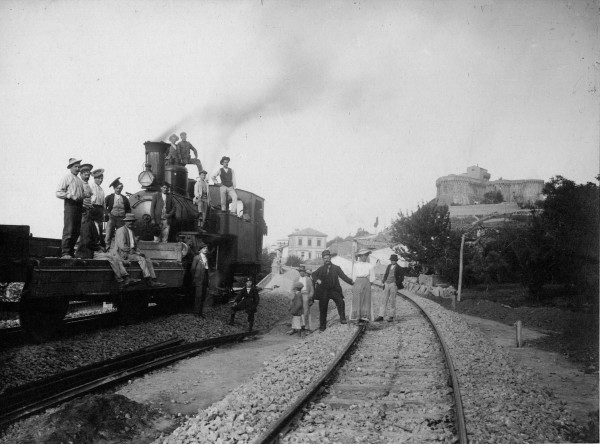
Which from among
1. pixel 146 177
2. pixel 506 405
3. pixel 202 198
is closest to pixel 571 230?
pixel 202 198

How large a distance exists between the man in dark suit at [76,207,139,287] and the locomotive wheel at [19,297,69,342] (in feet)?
3.10

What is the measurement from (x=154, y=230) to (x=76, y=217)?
132 inches

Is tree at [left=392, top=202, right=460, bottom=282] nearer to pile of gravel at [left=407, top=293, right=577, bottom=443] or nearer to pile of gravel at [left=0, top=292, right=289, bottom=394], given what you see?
pile of gravel at [left=0, top=292, right=289, bottom=394]

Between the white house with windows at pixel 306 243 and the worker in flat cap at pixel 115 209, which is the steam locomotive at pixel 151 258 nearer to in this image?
the worker in flat cap at pixel 115 209

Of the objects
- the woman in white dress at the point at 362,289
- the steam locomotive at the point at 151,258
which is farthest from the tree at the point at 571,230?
the steam locomotive at the point at 151,258

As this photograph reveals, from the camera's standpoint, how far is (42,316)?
7.46m

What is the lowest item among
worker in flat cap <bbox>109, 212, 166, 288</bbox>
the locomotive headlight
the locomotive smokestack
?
worker in flat cap <bbox>109, 212, 166, 288</bbox>

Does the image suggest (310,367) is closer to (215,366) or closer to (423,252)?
(215,366)

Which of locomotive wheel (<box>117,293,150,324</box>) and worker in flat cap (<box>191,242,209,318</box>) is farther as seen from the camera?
worker in flat cap (<box>191,242,209,318</box>)

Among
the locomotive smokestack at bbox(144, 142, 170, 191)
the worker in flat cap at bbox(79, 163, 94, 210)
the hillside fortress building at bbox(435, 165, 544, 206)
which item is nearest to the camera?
the worker in flat cap at bbox(79, 163, 94, 210)

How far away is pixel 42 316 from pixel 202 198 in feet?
18.4

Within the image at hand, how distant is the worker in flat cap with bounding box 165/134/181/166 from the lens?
12859 millimetres

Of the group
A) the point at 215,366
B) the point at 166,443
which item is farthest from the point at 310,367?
the point at 166,443

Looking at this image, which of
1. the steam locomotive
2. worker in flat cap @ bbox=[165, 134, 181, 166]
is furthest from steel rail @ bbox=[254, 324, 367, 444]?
worker in flat cap @ bbox=[165, 134, 181, 166]
